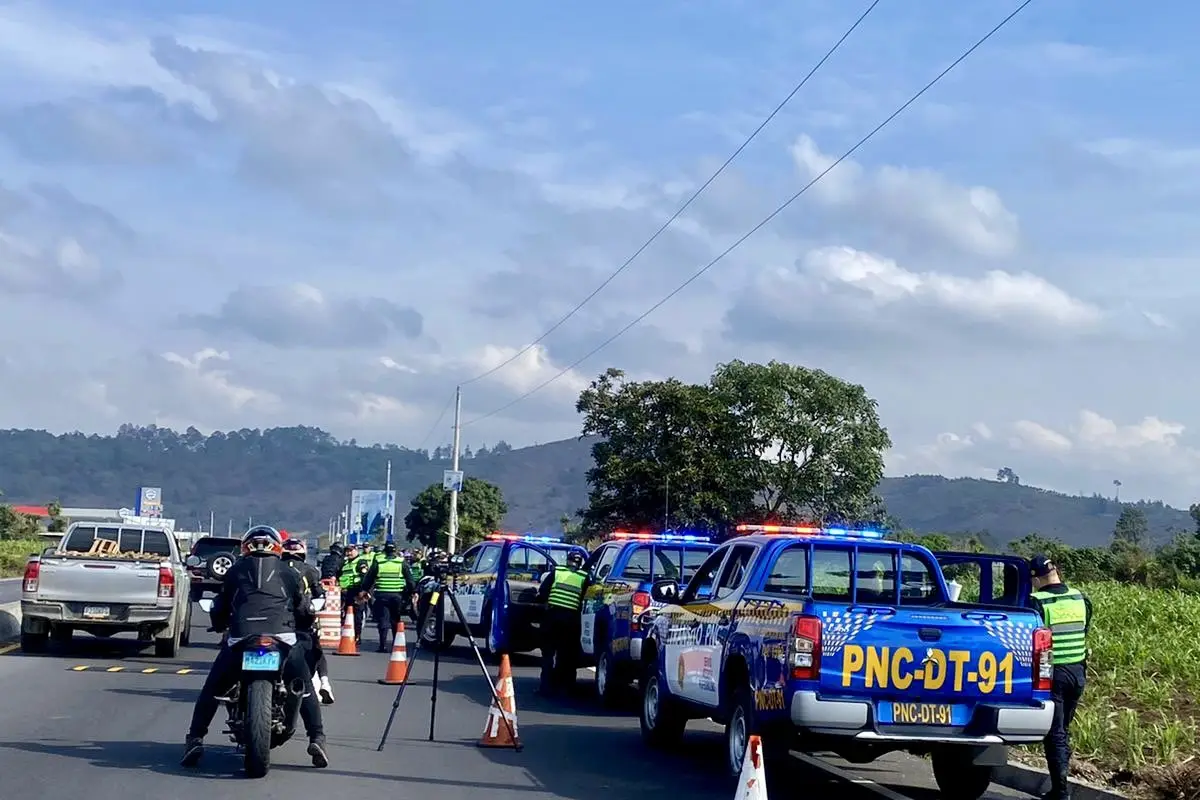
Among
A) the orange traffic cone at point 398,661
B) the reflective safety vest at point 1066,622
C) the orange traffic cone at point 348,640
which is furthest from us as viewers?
the orange traffic cone at point 348,640

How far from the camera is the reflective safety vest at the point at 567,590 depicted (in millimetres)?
18250

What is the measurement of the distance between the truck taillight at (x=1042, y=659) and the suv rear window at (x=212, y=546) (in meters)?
19.2

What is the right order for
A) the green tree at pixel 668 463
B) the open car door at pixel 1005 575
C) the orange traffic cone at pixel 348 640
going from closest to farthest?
the open car door at pixel 1005 575 → the orange traffic cone at pixel 348 640 → the green tree at pixel 668 463

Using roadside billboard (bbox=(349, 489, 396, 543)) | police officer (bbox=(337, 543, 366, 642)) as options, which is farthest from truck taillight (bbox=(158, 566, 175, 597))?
roadside billboard (bbox=(349, 489, 396, 543))

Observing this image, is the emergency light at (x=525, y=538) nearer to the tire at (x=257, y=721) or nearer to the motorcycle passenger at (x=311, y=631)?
the motorcycle passenger at (x=311, y=631)

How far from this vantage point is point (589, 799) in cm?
1075

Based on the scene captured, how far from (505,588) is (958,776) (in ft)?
32.1

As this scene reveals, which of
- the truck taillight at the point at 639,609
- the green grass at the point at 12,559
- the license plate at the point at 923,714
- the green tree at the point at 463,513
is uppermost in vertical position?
the green tree at the point at 463,513

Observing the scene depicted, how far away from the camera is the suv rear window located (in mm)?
27234

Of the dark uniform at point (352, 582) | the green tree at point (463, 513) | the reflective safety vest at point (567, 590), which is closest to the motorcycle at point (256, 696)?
the reflective safety vest at point (567, 590)

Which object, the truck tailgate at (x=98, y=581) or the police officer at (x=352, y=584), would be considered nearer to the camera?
the truck tailgate at (x=98, y=581)

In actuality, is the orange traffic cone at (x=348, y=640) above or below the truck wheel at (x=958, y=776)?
above

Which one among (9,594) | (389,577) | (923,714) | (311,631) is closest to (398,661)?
(389,577)

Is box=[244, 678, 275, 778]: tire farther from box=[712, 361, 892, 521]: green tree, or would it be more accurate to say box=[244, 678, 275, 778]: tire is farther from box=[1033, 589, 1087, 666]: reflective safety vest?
box=[712, 361, 892, 521]: green tree
